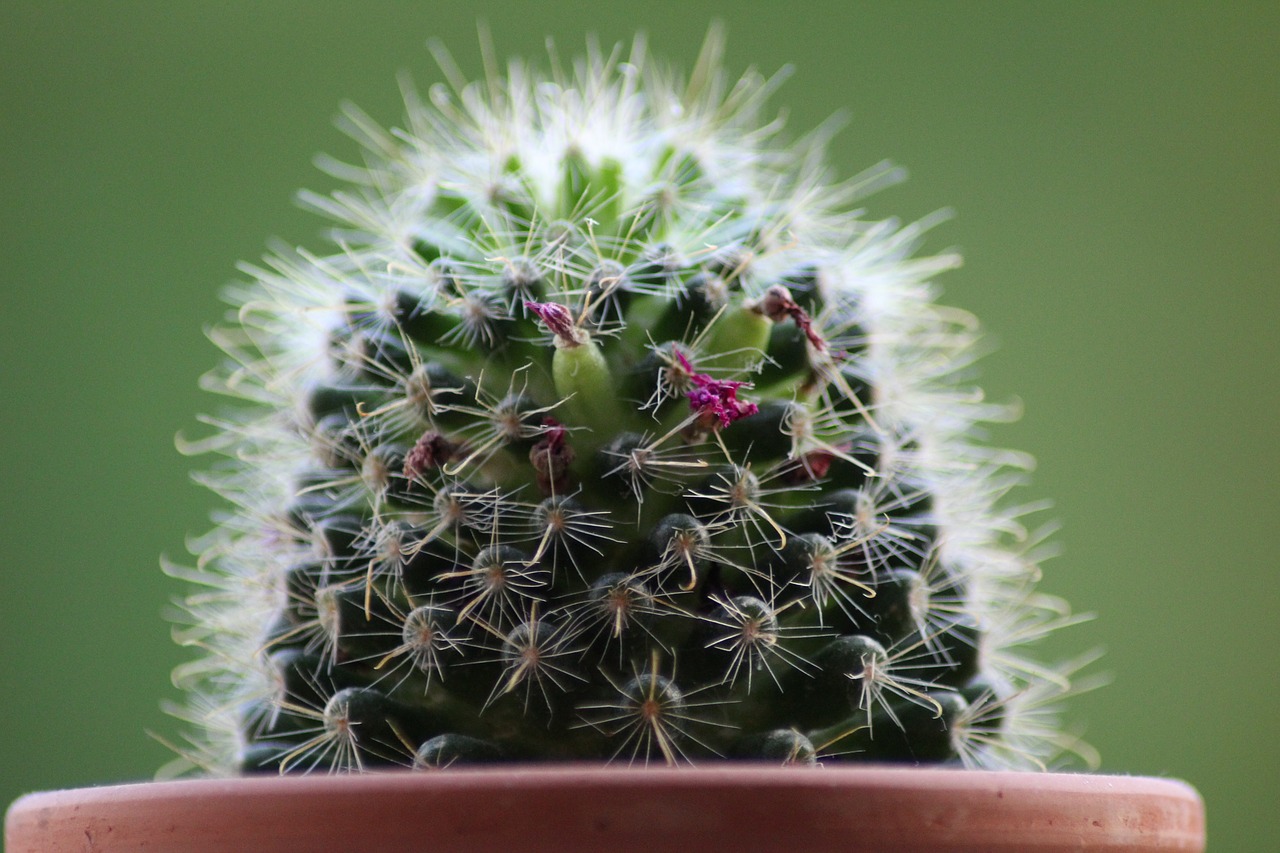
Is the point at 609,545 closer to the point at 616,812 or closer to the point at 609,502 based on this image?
the point at 609,502

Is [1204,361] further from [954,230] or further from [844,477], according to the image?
[844,477]

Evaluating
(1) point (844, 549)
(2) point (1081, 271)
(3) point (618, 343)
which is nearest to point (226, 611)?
(3) point (618, 343)

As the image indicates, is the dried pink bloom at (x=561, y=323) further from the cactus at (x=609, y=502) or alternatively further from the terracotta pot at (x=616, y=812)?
the terracotta pot at (x=616, y=812)

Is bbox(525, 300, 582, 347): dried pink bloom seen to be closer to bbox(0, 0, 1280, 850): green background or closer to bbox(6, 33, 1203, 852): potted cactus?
bbox(6, 33, 1203, 852): potted cactus

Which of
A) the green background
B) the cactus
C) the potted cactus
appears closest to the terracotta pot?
the potted cactus

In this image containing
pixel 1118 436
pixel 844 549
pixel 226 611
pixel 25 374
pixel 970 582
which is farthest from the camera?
pixel 1118 436

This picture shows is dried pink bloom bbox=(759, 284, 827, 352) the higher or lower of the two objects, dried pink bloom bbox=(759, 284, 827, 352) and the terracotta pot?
the higher
